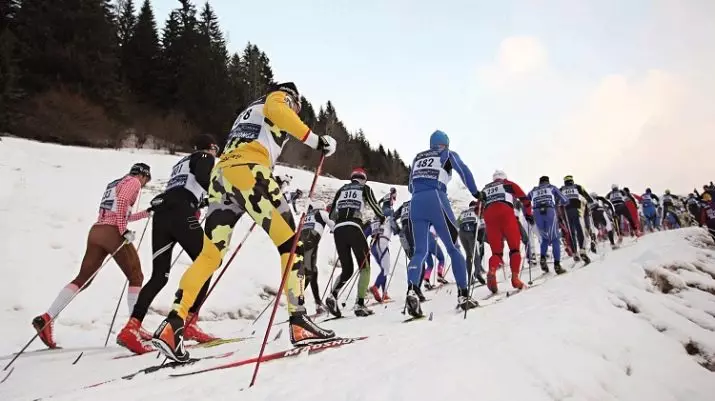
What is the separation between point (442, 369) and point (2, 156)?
1718 cm

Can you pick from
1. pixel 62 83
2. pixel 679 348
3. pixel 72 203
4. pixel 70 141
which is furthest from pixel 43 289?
pixel 62 83

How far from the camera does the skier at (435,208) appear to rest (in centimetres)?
561

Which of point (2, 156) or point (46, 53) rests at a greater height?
point (46, 53)

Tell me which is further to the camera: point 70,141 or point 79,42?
point 79,42

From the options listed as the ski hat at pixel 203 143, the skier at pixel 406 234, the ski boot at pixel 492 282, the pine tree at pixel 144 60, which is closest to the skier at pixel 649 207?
the skier at pixel 406 234

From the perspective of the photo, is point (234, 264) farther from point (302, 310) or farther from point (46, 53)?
point (46, 53)

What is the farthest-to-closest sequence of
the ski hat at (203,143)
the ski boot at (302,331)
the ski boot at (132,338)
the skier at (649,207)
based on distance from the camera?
the skier at (649,207) → the ski hat at (203,143) → the ski boot at (132,338) → the ski boot at (302,331)

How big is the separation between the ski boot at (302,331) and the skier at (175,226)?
80.4 inches

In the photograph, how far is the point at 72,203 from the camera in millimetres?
12445

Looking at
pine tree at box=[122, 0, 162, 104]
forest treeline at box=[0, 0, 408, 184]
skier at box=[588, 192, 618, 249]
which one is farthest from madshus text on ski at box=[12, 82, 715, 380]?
pine tree at box=[122, 0, 162, 104]

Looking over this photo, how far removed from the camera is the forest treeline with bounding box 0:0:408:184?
23.6 m

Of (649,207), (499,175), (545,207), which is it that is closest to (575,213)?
(545,207)

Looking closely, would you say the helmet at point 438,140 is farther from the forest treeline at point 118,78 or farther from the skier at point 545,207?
the forest treeline at point 118,78

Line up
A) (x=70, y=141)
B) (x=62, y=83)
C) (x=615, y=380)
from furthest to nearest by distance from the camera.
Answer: (x=62, y=83) < (x=70, y=141) < (x=615, y=380)
